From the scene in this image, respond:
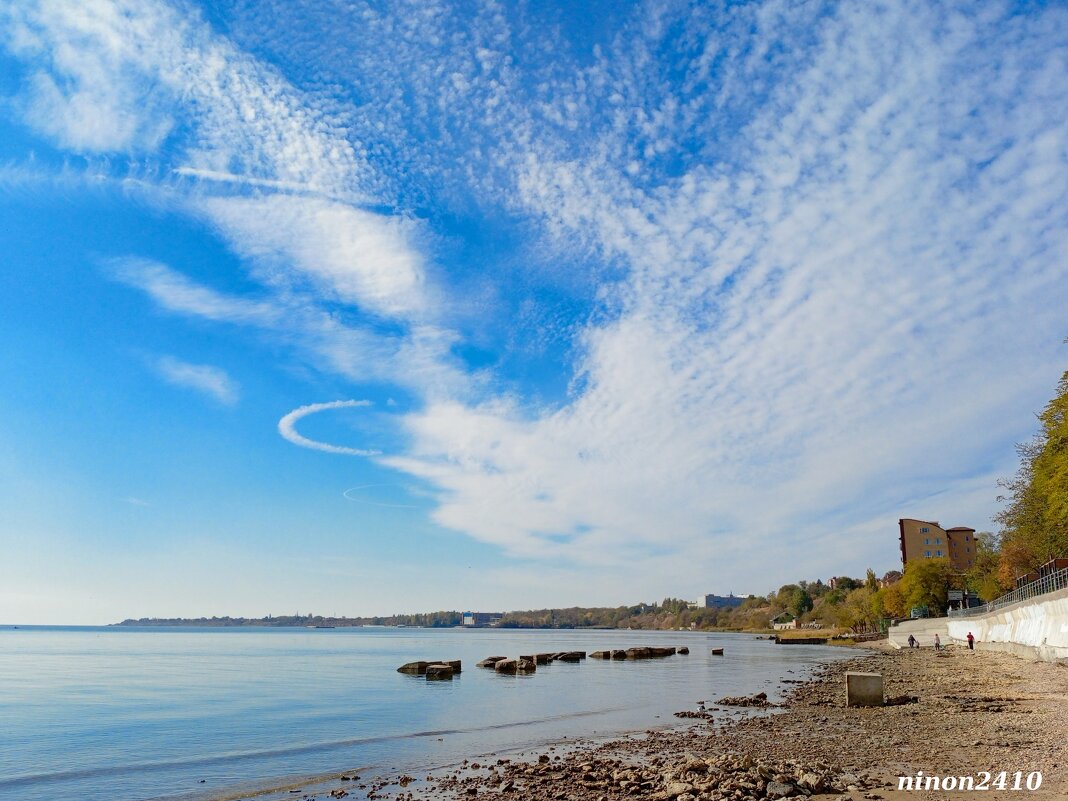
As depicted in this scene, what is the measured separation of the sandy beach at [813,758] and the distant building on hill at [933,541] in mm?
155755

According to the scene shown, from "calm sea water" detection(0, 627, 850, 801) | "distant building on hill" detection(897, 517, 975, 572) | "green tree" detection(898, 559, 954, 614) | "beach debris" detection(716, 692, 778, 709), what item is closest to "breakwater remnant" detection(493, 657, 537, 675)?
"calm sea water" detection(0, 627, 850, 801)

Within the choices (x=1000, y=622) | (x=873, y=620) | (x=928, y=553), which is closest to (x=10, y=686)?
(x=1000, y=622)

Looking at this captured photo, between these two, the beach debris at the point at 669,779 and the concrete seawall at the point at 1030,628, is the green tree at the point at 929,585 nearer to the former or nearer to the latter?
the concrete seawall at the point at 1030,628

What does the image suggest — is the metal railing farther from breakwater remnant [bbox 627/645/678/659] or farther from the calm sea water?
breakwater remnant [bbox 627/645/678/659]

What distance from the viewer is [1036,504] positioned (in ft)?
221

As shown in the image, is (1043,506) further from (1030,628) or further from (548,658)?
(548,658)

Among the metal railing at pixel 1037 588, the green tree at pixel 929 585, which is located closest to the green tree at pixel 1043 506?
the metal railing at pixel 1037 588

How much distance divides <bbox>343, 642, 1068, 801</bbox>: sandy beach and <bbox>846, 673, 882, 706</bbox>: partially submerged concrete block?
0.94 meters

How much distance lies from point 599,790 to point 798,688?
110 feet

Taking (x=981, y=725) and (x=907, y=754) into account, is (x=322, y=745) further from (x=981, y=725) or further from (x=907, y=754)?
(x=981, y=725)

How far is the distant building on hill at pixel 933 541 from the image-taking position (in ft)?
563

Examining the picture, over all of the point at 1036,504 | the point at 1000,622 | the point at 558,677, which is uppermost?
the point at 1036,504

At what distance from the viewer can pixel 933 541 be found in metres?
174

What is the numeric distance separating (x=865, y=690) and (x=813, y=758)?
566 inches
